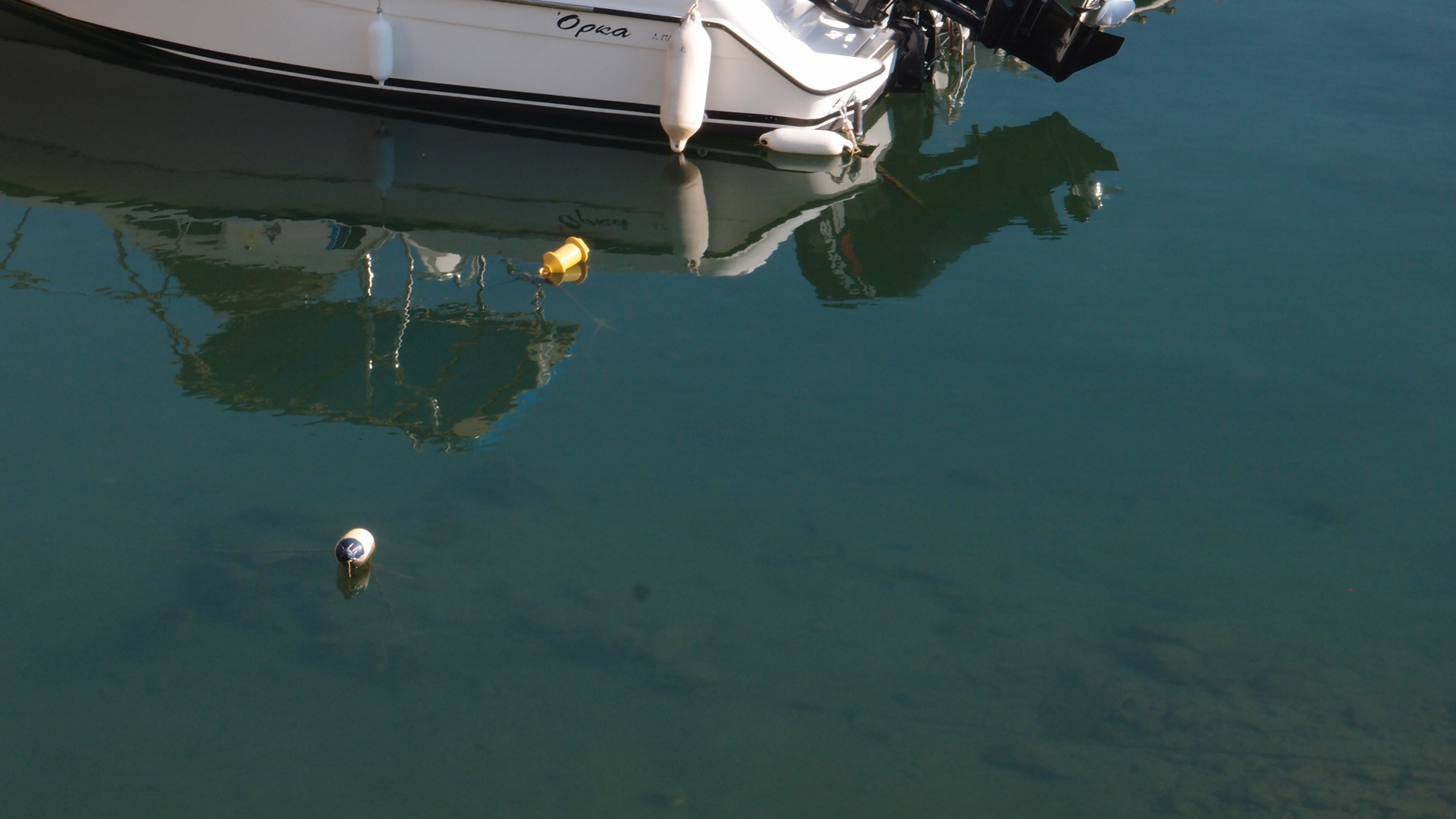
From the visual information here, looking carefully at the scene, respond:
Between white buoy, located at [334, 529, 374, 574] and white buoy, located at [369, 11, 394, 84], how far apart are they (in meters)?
5.49

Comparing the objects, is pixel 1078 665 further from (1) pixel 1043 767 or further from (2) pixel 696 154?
(2) pixel 696 154

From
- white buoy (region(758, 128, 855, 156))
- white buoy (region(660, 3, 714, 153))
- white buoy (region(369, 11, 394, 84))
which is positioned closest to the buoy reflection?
white buoy (region(660, 3, 714, 153))

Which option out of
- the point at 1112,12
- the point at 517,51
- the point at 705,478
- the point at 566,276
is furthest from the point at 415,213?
the point at 1112,12

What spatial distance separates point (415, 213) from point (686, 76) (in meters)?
2.39

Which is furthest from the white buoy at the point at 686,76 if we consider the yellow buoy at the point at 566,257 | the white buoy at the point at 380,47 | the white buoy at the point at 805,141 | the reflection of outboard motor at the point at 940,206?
the white buoy at the point at 380,47

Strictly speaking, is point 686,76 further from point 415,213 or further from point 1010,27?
point 1010,27

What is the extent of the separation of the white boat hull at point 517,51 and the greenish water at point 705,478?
0.40 metres

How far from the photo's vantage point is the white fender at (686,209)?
848cm

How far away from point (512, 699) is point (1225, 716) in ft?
9.60

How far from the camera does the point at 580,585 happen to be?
5.34m

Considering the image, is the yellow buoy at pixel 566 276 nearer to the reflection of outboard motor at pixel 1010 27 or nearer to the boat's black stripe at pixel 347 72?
the boat's black stripe at pixel 347 72

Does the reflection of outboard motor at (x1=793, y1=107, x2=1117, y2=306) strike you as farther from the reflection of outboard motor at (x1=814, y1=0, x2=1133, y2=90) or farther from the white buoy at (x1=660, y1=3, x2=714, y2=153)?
the white buoy at (x1=660, y1=3, x2=714, y2=153)

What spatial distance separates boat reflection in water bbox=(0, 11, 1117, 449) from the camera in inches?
269

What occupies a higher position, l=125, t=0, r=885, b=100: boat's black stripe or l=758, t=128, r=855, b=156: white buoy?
l=125, t=0, r=885, b=100: boat's black stripe
